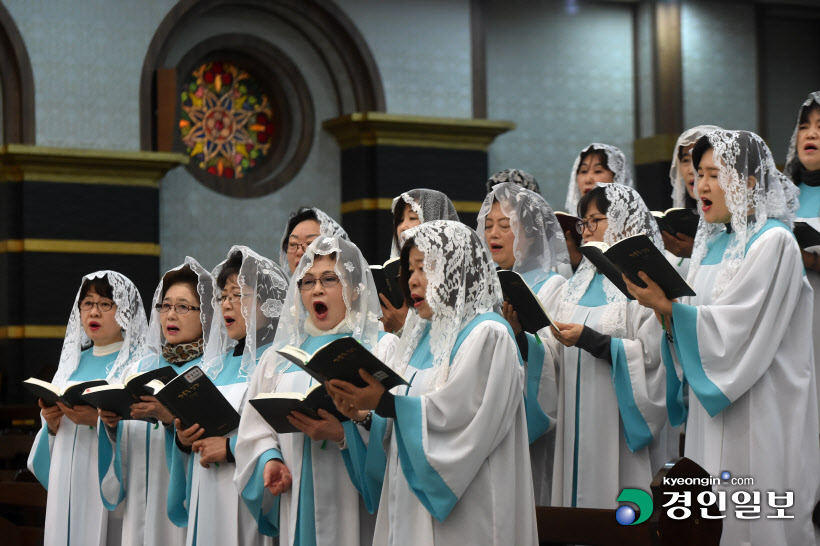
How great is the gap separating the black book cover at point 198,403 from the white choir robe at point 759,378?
1.81 m

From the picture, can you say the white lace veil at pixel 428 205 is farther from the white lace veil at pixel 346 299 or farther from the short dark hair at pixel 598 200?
the white lace veil at pixel 346 299

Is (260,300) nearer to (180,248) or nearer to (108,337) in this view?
(108,337)

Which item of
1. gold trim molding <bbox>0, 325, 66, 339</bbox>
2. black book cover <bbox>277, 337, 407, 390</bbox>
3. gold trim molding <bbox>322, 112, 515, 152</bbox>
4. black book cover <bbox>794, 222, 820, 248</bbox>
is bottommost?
gold trim molding <bbox>0, 325, 66, 339</bbox>

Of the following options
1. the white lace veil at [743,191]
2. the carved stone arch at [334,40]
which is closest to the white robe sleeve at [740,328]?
the white lace veil at [743,191]

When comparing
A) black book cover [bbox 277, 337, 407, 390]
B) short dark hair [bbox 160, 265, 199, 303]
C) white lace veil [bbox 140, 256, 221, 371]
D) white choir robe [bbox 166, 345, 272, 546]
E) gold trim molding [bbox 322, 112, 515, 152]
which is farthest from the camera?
gold trim molding [bbox 322, 112, 515, 152]

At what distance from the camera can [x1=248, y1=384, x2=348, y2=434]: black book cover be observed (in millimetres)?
4121

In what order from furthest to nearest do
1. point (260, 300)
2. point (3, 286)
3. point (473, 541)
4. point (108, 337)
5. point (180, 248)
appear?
1. point (180, 248)
2. point (3, 286)
3. point (108, 337)
4. point (260, 300)
5. point (473, 541)

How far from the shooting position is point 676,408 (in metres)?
4.87

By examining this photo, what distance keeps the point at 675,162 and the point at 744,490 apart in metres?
2.13

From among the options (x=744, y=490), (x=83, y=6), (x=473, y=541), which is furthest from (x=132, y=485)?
(x=83, y=6)

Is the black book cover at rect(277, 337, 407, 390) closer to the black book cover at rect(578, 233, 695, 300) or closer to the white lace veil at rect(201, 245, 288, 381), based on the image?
the black book cover at rect(578, 233, 695, 300)

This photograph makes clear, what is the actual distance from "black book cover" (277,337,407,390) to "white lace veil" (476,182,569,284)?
1.78 m

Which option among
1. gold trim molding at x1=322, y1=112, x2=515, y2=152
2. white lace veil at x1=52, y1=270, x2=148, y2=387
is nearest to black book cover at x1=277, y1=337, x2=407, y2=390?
white lace veil at x1=52, y1=270, x2=148, y2=387

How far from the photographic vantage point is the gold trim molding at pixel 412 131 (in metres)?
10.9
